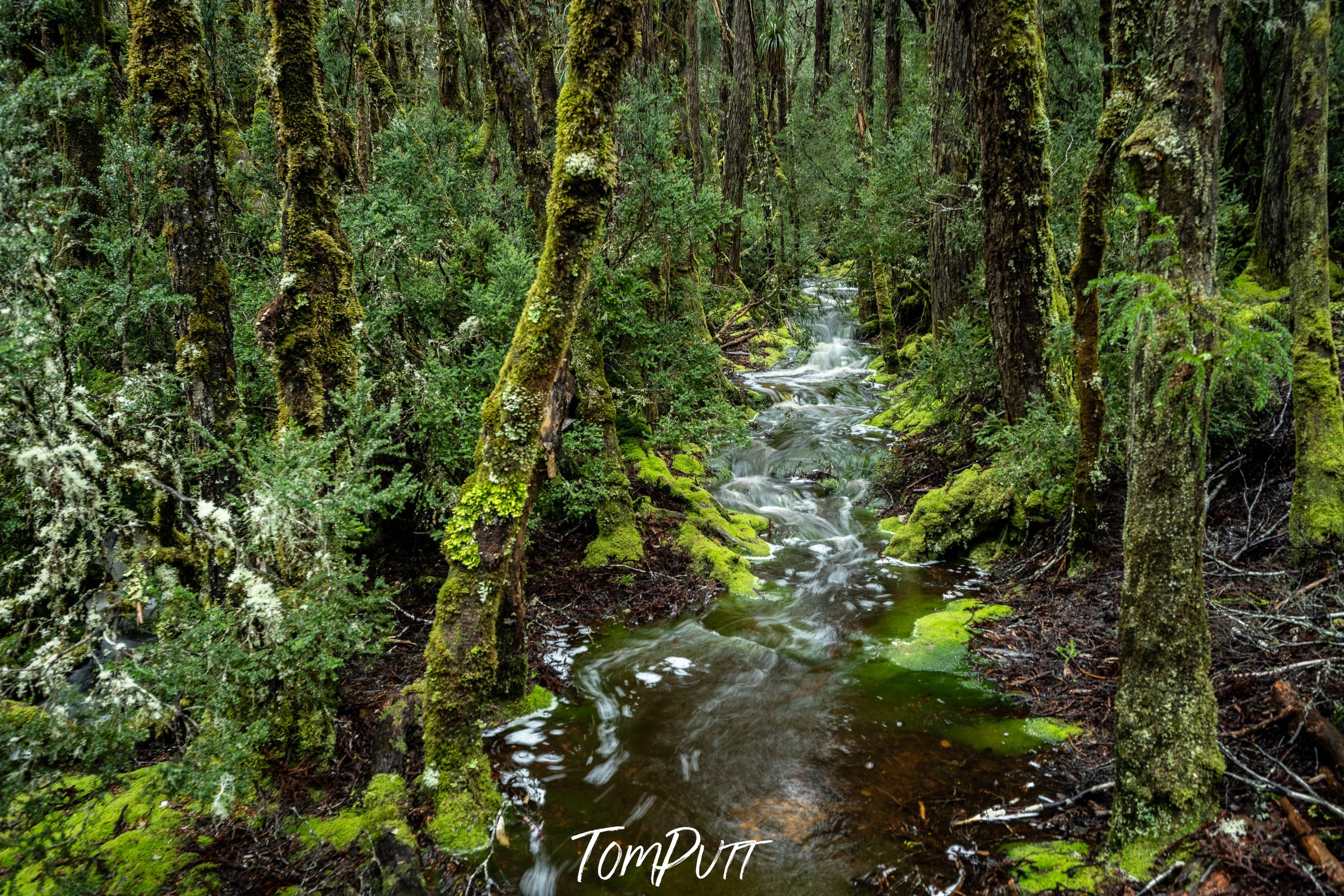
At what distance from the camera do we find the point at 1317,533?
14.4 ft

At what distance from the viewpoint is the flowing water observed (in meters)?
3.48

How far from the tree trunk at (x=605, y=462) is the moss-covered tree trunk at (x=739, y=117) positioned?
11448 millimetres

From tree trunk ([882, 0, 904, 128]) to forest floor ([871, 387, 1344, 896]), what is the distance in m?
17.6

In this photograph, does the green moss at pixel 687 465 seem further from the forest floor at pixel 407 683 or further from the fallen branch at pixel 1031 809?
the fallen branch at pixel 1031 809

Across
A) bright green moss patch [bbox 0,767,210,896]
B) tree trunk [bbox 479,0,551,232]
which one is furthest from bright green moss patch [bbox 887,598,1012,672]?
tree trunk [bbox 479,0,551,232]

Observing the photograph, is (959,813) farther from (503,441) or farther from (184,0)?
(184,0)

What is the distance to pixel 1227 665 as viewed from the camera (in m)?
3.74

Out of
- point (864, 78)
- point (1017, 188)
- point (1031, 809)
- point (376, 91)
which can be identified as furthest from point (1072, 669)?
point (864, 78)

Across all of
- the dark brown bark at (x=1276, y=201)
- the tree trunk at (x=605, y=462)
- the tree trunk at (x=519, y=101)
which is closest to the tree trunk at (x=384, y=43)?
the tree trunk at (x=519, y=101)

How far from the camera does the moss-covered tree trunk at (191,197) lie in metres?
4.71


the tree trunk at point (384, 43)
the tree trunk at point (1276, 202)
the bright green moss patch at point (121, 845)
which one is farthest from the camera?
the tree trunk at point (384, 43)

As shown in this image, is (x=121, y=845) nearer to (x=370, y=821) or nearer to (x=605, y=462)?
(x=370, y=821)

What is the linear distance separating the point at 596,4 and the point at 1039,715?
5630 mm

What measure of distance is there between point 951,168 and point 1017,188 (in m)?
5.00
